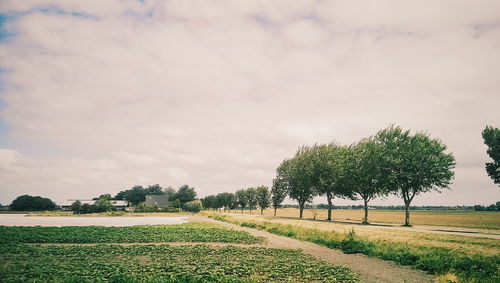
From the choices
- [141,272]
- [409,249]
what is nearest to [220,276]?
[141,272]

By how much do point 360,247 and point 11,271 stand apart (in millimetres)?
27528

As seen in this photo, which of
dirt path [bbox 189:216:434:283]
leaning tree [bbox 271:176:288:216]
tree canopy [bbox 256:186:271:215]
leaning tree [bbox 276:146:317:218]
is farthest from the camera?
tree canopy [bbox 256:186:271:215]

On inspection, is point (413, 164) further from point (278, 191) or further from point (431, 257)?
point (278, 191)

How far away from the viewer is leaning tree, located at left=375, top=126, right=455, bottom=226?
5994 cm

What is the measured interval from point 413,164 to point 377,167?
25.8 ft

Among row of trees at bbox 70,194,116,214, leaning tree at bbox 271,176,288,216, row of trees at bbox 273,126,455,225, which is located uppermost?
row of trees at bbox 273,126,455,225

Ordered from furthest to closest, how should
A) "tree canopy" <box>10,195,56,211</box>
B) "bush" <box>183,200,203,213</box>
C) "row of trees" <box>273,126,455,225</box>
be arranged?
"bush" <box>183,200,203,213</box>
"tree canopy" <box>10,195,56,211</box>
"row of trees" <box>273,126,455,225</box>

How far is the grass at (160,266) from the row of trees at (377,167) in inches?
1863

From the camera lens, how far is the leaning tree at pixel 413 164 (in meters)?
59.9

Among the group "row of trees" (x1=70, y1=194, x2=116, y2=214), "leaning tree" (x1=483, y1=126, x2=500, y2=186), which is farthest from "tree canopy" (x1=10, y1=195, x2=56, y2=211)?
"leaning tree" (x1=483, y1=126, x2=500, y2=186)

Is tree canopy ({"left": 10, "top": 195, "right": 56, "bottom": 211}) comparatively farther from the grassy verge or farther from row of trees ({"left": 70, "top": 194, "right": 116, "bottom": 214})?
the grassy verge

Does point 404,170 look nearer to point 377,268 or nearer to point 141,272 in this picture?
point 377,268

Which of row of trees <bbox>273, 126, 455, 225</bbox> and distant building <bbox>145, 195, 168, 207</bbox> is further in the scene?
distant building <bbox>145, 195, 168, 207</bbox>

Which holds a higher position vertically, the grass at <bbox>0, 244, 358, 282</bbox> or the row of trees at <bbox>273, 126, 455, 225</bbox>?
the row of trees at <bbox>273, 126, 455, 225</bbox>
